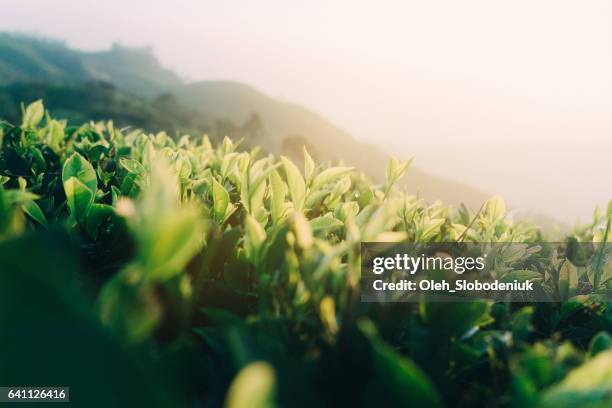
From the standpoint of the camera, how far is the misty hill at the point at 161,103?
41.1m

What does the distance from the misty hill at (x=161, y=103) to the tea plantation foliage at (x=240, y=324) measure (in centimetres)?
3350

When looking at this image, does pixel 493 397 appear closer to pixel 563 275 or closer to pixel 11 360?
pixel 11 360

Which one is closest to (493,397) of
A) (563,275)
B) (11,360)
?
(11,360)

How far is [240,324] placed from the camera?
97cm

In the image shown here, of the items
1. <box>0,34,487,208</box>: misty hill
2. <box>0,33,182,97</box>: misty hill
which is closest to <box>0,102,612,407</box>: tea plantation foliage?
<box>0,34,487,208</box>: misty hill

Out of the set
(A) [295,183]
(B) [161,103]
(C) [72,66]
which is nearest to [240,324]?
(A) [295,183]

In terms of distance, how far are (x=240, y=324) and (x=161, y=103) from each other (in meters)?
65.7

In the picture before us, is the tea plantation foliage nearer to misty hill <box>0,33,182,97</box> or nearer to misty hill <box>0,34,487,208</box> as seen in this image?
misty hill <box>0,34,487,208</box>

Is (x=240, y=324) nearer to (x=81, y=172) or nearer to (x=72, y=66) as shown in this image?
(x=81, y=172)

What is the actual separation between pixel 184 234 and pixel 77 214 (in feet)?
3.36

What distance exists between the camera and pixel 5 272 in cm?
65

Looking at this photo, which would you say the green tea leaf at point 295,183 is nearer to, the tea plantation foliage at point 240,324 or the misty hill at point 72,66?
the tea plantation foliage at point 240,324

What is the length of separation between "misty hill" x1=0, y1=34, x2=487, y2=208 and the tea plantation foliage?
33503mm

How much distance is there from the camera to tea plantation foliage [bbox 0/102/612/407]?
0.66 metres
